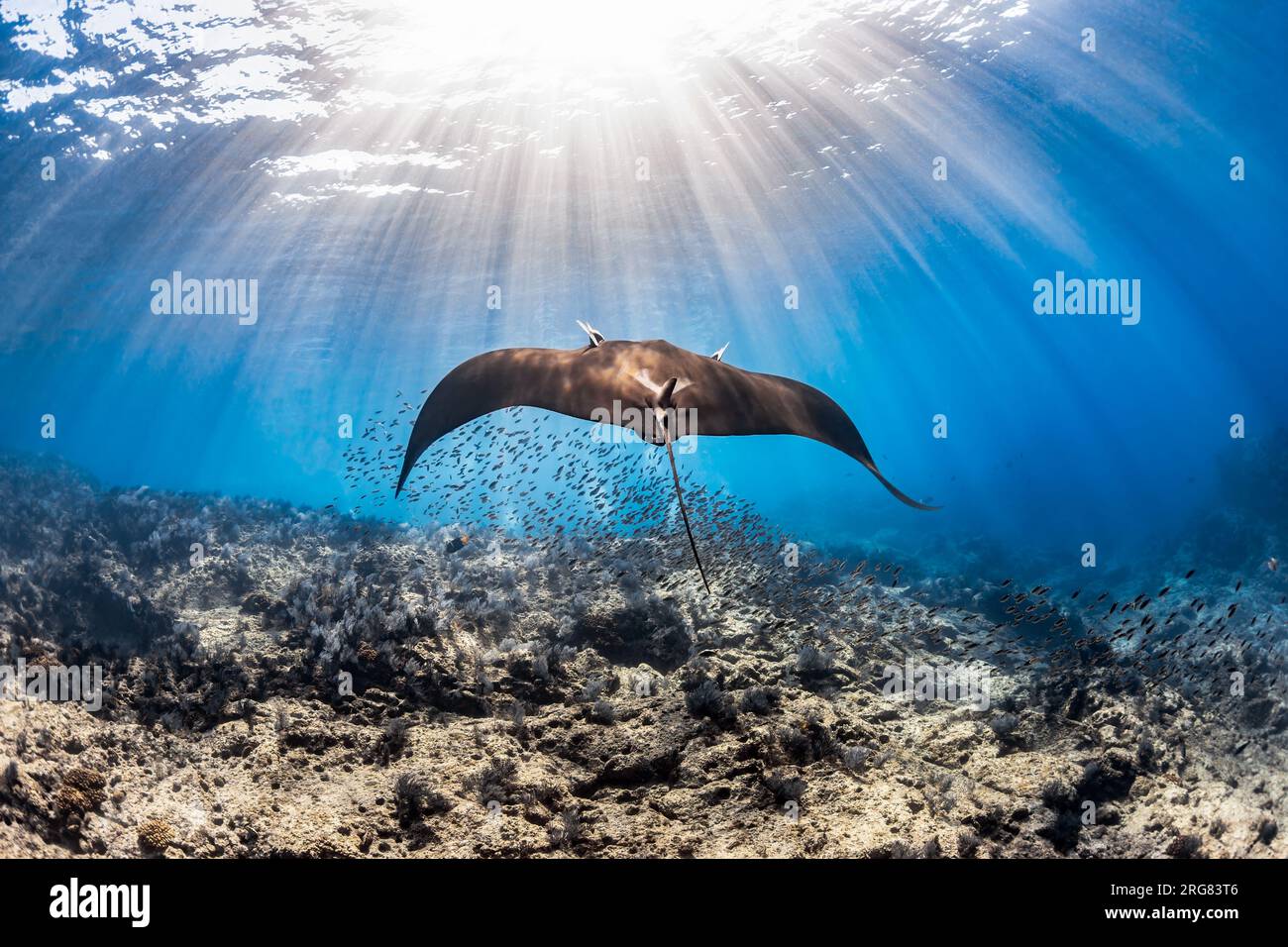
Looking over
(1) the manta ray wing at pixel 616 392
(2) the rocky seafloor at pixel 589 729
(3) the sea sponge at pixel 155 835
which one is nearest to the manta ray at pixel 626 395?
(1) the manta ray wing at pixel 616 392

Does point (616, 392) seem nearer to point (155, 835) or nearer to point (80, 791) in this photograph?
point (155, 835)

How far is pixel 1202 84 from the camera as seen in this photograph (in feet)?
74.1

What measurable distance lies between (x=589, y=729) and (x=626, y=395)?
3349 mm

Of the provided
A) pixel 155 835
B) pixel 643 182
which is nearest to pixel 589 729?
pixel 155 835

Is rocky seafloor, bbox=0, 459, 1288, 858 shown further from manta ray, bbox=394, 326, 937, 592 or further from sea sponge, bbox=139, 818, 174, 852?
manta ray, bbox=394, 326, 937, 592

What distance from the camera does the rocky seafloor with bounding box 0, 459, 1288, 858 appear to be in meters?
4.30

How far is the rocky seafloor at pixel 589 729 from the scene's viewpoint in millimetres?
4305

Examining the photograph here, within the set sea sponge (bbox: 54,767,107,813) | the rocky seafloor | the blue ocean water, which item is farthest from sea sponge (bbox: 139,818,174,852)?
the blue ocean water

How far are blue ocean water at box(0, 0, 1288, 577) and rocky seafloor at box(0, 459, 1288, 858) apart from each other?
6028 mm

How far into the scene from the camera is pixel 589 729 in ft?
19.1

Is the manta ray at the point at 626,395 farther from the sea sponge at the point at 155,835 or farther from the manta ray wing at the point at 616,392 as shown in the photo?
the sea sponge at the point at 155,835
